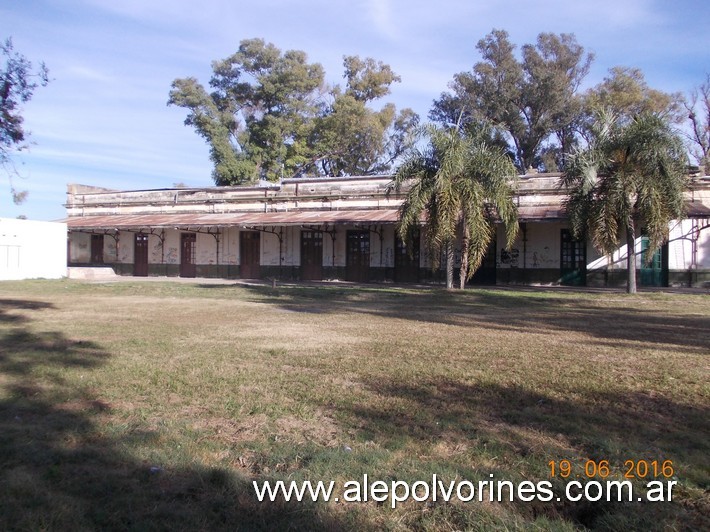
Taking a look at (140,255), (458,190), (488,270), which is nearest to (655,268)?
(488,270)

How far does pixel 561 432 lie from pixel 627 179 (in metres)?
13.1

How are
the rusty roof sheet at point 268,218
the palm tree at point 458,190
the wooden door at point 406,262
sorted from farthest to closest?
the wooden door at point 406,262, the rusty roof sheet at point 268,218, the palm tree at point 458,190

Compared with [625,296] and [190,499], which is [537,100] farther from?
[190,499]

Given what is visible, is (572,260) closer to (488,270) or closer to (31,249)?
(488,270)

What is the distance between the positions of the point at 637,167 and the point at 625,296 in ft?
12.4

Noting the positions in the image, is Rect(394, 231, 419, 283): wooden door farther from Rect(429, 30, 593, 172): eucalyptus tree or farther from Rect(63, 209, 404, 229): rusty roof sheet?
Rect(429, 30, 593, 172): eucalyptus tree

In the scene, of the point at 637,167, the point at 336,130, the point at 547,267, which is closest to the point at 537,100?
the point at 336,130

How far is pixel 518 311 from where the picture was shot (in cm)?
1438

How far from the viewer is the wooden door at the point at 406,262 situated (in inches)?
1040

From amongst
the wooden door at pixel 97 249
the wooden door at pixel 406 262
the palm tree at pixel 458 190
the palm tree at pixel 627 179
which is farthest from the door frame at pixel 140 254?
the palm tree at pixel 627 179

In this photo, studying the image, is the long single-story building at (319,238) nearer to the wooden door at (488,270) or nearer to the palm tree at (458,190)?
the wooden door at (488,270)

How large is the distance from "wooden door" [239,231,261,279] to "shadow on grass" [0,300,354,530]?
2455 centimetres

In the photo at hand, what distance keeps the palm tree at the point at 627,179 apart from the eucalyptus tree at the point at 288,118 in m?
22.8

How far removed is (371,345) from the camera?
29.1 feet
